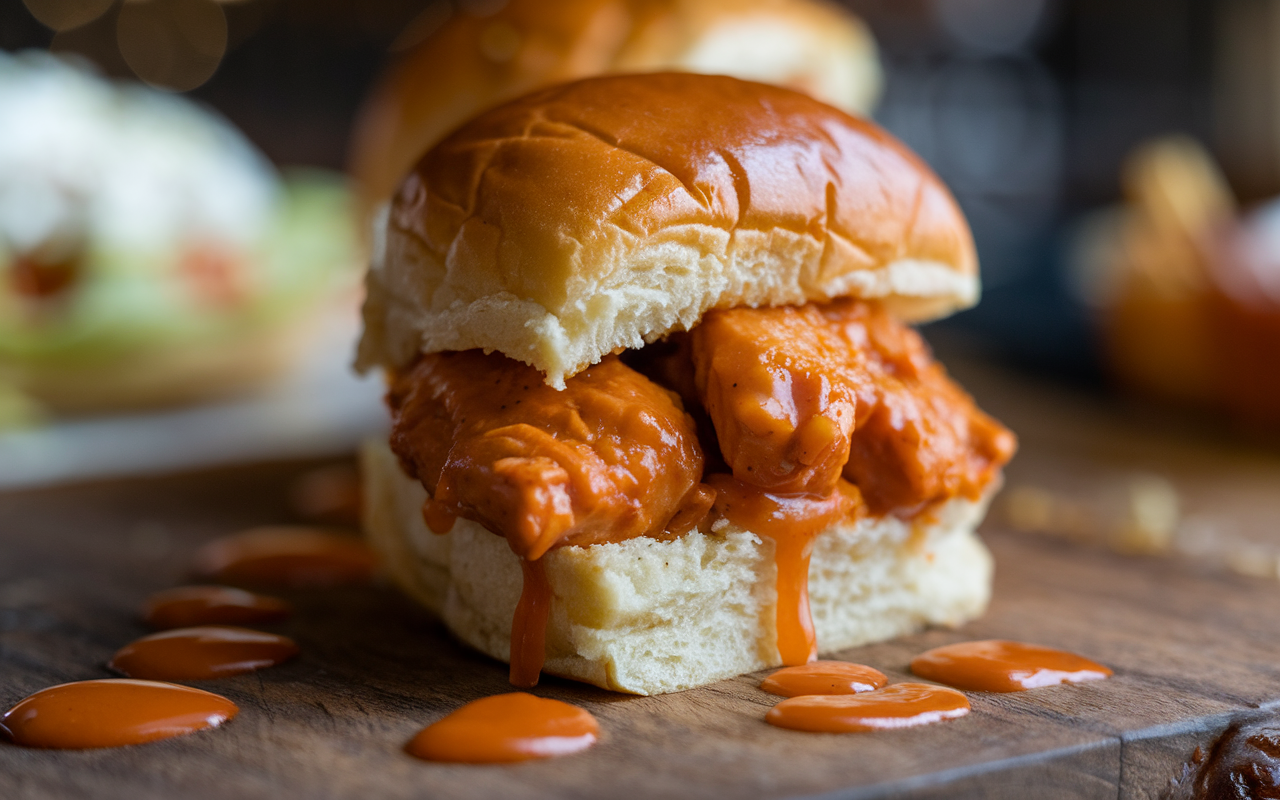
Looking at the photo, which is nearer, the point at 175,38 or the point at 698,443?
the point at 698,443

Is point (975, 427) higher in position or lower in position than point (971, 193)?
lower

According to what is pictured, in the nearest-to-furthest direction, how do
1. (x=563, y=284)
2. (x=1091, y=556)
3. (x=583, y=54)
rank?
(x=563, y=284), (x=1091, y=556), (x=583, y=54)

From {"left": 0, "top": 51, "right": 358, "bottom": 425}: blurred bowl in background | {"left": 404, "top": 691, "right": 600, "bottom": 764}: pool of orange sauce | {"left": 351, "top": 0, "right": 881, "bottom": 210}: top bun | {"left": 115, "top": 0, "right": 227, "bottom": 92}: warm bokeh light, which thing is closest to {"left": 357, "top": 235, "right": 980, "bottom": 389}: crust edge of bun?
{"left": 404, "top": 691, "right": 600, "bottom": 764}: pool of orange sauce

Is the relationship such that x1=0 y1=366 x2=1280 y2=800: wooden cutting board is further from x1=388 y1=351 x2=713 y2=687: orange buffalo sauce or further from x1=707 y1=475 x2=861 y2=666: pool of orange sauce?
x1=388 y1=351 x2=713 y2=687: orange buffalo sauce

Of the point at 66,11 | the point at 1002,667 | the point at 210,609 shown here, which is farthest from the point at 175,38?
the point at 1002,667

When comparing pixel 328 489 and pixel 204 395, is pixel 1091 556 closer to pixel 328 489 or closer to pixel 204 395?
pixel 328 489

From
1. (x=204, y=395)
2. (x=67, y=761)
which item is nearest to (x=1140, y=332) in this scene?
(x=204, y=395)

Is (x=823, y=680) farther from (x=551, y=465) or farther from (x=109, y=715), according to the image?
(x=109, y=715)

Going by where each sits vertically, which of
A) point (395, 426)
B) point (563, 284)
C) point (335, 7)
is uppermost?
point (335, 7)
